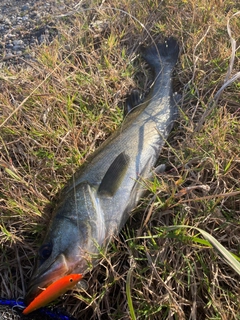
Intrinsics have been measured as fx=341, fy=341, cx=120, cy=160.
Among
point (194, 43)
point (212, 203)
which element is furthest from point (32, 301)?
point (194, 43)

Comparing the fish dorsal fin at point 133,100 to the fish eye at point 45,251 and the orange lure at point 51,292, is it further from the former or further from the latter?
the orange lure at point 51,292

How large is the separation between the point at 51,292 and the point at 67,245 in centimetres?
31

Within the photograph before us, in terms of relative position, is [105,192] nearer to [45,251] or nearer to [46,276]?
[45,251]

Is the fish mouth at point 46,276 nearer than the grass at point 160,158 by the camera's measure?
Yes

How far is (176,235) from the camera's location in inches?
86.4

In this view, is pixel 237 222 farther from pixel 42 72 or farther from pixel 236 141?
pixel 42 72

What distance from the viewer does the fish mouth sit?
2012mm

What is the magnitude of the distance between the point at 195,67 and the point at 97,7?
1872 mm

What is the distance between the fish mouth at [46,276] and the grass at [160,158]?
10.3 inches

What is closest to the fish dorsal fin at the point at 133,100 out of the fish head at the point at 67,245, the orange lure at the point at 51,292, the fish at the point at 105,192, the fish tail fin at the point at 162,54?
the fish at the point at 105,192

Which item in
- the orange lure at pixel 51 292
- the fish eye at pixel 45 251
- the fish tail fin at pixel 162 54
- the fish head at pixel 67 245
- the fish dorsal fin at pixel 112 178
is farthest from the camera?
the fish tail fin at pixel 162 54

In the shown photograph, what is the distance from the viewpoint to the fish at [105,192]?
2141 millimetres

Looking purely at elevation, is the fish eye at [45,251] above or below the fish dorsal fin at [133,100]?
above

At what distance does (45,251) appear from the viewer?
219 centimetres
